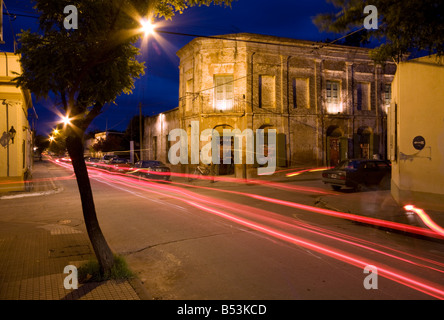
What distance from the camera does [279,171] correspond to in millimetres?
25562

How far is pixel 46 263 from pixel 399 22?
8.71 meters

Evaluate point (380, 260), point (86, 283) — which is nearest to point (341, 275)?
point (380, 260)

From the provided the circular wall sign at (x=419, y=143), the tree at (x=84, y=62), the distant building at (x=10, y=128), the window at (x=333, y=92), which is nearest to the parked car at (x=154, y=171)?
the distant building at (x=10, y=128)

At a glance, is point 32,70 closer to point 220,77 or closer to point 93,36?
point 93,36

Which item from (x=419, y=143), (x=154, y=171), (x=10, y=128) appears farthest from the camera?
Result: (x=154, y=171)

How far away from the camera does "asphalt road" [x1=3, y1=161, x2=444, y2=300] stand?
4785 millimetres

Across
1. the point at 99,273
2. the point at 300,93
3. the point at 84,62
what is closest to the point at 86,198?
the point at 99,273

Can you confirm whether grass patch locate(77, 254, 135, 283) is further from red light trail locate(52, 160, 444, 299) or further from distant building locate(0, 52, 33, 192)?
distant building locate(0, 52, 33, 192)

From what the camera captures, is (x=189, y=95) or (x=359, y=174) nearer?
(x=359, y=174)

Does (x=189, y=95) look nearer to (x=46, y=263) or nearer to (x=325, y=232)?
(x=325, y=232)

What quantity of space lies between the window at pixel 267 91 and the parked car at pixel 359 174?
1082 cm

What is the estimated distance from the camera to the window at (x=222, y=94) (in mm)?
25984

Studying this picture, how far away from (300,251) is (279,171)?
19210 mm

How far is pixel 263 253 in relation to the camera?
Result: 21.3ft
